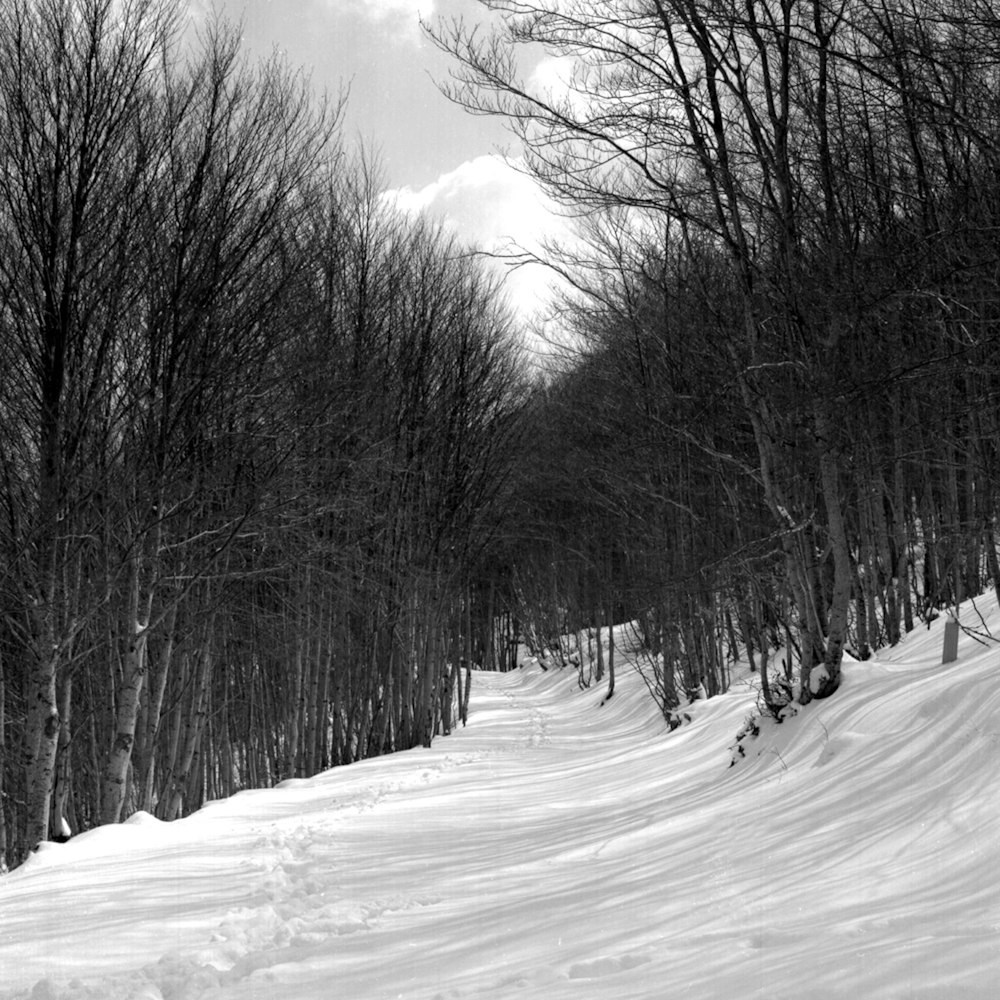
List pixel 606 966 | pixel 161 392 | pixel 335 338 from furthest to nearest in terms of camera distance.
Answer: pixel 335 338 < pixel 161 392 < pixel 606 966

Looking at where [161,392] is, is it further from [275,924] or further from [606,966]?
[606,966]

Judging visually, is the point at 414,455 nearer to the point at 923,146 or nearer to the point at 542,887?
the point at 923,146

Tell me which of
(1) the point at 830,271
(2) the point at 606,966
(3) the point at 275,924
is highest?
(1) the point at 830,271

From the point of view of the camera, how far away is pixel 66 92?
7.68 metres

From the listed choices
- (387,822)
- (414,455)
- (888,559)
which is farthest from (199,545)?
(888,559)

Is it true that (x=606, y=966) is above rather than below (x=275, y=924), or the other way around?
above

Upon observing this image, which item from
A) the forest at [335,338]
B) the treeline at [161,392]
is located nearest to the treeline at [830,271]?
the forest at [335,338]

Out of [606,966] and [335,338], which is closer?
[606,966]

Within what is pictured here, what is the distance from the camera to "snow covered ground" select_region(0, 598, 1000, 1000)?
3.01 m

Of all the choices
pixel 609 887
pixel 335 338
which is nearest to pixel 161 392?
pixel 335 338

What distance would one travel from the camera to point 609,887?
4375mm

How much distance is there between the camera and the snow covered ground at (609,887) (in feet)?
9.87

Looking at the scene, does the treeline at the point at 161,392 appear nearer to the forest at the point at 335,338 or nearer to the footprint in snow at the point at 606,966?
the forest at the point at 335,338

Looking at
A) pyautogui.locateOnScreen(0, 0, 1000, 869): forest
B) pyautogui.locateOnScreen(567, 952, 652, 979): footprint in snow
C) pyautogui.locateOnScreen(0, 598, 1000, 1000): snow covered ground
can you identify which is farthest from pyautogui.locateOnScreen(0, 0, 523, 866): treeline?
pyautogui.locateOnScreen(567, 952, 652, 979): footprint in snow
